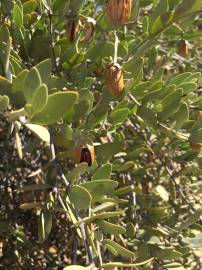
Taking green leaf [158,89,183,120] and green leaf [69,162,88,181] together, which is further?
green leaf [158,89,183,120]

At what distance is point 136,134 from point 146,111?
0.86 feet

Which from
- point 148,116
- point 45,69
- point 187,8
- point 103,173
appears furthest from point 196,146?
point 45,69

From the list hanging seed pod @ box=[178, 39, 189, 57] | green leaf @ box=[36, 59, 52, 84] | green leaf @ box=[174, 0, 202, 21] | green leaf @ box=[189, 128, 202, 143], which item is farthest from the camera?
hanging seed pod @ box=[178, 39, 189, 57]

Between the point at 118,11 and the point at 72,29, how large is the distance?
5.2 inches

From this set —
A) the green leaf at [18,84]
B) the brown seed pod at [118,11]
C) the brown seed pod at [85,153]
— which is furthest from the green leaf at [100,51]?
the green leaf at [18,84]

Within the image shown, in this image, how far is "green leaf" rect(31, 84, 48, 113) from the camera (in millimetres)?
692

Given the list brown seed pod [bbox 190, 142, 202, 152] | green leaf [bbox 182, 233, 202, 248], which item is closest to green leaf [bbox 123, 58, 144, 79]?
brown seed pod [bbox 190, 142, 202, 152]

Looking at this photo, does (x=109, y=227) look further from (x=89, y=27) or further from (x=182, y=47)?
(x=182, y=47)

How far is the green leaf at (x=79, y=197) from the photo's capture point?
2.93 ft

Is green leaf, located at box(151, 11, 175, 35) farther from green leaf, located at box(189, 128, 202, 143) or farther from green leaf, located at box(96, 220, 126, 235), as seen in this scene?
green leaf, located at box(96, 220, 126, 235)

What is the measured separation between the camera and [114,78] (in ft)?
3.13

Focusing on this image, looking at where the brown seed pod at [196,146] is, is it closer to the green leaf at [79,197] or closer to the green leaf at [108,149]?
the green leaf at [108,149]

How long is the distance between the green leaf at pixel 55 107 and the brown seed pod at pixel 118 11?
0.26 meters

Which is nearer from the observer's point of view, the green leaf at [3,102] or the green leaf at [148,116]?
the green leaf at [3,102]
